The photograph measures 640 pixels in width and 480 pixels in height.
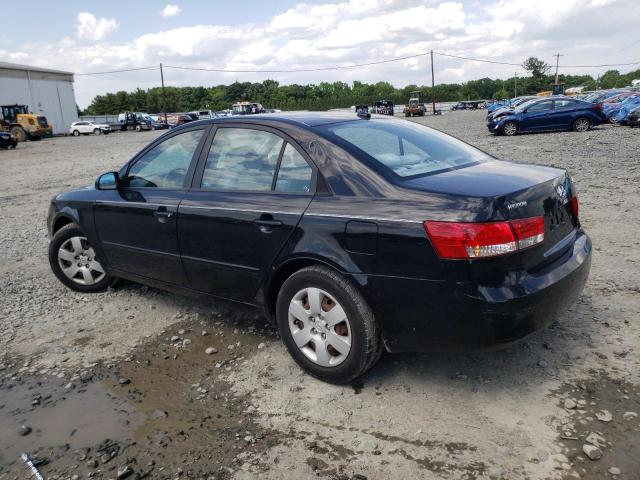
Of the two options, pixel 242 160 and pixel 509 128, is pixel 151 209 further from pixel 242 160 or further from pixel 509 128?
pixel 509 128

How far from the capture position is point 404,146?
364 cm

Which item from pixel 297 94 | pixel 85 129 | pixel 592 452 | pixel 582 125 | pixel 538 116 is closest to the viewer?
pixel 592 452

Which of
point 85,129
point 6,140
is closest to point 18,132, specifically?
point 85,129

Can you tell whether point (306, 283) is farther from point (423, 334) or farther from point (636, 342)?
point (636, 342)

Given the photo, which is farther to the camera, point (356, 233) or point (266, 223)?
point (266, 223)

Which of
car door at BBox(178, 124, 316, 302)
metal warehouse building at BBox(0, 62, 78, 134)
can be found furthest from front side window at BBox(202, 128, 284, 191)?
metal warehouse building at BBox(0, 62, 78, 134)

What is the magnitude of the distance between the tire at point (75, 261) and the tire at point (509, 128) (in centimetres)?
1938

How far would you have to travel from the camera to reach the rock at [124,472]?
263 centimetres

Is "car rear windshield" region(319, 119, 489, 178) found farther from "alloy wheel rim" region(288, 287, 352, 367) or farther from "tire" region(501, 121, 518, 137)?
"tire" region(501, 121, 518, 137)

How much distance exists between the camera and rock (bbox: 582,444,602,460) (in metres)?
2.53

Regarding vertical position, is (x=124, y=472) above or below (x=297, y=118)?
below

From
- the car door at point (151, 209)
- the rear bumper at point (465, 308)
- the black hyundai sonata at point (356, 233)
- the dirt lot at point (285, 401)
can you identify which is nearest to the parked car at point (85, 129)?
the dirt lot at point (285, 401)

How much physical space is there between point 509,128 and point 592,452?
20648mm

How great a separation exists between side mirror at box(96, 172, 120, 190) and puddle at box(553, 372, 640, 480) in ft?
12.0
